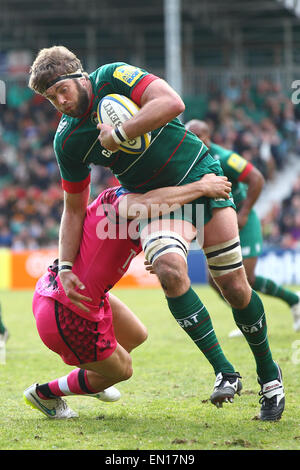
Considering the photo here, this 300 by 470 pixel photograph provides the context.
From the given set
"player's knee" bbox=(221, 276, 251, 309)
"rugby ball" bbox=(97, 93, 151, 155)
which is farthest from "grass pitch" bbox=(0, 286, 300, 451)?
"rugby ball" bbox=(97, 93, 151, 155)

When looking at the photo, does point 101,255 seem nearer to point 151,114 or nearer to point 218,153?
point 151,114

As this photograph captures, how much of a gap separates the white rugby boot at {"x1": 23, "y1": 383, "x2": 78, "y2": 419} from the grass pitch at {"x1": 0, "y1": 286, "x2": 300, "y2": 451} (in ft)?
0.29

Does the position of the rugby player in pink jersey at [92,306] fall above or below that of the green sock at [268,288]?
above

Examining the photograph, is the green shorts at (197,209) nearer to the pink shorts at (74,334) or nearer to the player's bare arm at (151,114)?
the player's bare arm at (151,114)

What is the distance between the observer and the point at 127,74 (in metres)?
4.20

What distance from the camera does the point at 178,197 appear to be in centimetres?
425

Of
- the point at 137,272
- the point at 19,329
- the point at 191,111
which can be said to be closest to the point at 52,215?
the point at 137,272

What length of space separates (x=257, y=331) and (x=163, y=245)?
801 millimetres

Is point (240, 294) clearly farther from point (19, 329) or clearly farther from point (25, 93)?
point (25, 93)

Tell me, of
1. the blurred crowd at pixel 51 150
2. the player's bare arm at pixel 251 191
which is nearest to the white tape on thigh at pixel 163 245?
the player's bare arm at pixel 251 191

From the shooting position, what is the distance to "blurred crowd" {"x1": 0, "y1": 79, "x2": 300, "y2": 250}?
19469mm

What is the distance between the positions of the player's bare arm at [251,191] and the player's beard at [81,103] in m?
3.64

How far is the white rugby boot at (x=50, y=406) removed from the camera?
4.68 m

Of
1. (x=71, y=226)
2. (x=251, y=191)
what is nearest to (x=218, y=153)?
(x=251, y=191)
